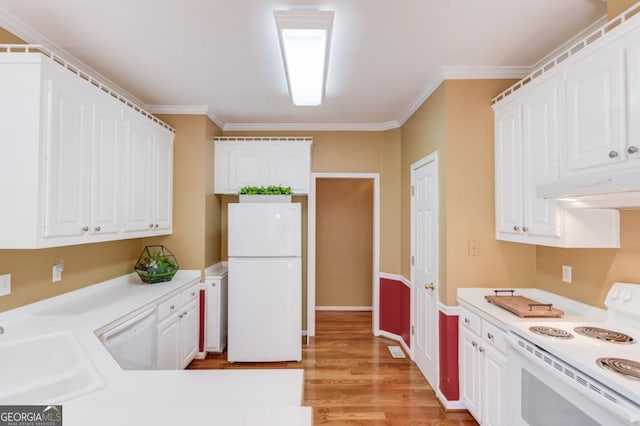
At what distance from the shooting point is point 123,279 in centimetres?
285

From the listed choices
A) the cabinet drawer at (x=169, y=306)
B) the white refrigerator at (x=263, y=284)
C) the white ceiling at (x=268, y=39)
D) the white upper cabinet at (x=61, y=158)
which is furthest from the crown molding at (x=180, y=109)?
the cabinet drawer at (x=169, y=306)

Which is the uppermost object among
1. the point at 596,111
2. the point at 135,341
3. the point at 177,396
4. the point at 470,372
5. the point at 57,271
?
the point at 596,111

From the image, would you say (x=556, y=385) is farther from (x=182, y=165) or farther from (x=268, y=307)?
(x=182, y=165)

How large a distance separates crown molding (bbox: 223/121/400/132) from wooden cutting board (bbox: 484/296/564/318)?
2.36 metres

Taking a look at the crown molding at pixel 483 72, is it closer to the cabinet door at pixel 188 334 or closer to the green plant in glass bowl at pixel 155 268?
the green plant in glass bowl at pixel 155 268

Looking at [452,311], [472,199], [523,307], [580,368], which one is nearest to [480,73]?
[472,199]

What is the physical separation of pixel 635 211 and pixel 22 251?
3.54 metres

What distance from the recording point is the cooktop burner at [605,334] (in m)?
1.48

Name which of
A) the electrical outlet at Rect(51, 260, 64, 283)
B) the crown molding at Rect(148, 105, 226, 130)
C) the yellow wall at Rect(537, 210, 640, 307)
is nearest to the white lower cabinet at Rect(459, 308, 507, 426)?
the yellow wall at Rect(537, 210, 640, 307)

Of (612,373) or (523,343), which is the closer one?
(612,373)

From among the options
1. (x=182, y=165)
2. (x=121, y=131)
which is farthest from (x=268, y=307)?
(x=121, y=131)

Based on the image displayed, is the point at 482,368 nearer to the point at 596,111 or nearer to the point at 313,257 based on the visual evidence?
the point at 596,111

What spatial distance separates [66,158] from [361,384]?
282 cm

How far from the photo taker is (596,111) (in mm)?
1536
